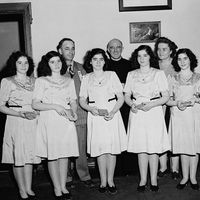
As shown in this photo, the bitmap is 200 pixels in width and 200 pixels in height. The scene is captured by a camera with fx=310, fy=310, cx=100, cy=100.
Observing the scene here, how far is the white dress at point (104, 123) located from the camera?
3.19 meters

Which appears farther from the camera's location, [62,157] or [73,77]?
[73,77]

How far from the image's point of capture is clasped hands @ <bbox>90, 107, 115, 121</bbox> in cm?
312

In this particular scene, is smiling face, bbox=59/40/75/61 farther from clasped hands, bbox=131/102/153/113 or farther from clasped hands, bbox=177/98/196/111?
clasped hands, bbox=177/98/196/111

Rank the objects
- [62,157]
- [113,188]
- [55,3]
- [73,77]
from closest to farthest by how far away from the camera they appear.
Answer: [62,157], [113,188], [73,77], [55,3]

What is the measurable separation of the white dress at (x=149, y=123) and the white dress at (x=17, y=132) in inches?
40.3

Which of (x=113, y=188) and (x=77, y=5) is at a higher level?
(x=77, y=5)

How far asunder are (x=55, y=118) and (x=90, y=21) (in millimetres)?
1819

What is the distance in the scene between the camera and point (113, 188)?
3.29 metres

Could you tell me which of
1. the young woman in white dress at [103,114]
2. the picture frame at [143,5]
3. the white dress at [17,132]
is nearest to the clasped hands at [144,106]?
the young woman in white dress at [103,114]

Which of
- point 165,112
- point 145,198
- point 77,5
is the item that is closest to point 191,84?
point 165,112

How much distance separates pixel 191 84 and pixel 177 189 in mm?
1138

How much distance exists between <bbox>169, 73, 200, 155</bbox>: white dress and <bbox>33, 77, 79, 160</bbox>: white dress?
1096 mm

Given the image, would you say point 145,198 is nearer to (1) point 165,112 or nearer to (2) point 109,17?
(1) point 165,112

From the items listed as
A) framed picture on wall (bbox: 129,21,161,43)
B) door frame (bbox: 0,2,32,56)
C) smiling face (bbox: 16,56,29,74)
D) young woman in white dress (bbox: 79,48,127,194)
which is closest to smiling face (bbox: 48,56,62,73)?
smiling face (bbox: 16,56,29,74)
